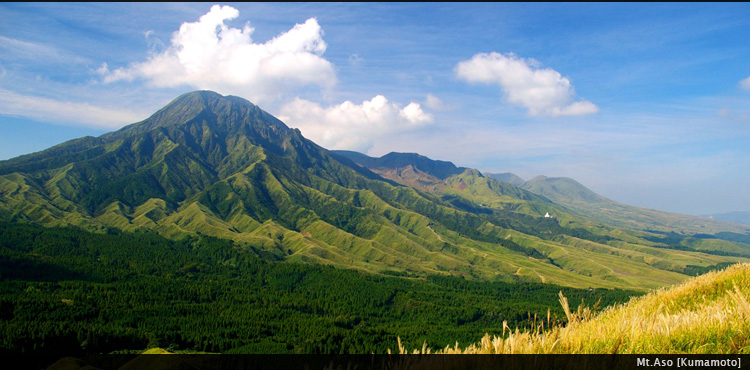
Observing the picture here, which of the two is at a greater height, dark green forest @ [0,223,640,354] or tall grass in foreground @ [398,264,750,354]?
tall grass in foreground @ [398,264,750,354]

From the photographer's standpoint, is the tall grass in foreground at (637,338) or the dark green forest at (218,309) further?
the dark green forest at (218,309)

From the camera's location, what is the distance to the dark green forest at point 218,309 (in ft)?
331

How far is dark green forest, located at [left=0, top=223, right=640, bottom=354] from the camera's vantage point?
100875 millimetres

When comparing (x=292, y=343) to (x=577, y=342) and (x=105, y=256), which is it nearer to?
(x=577, y=342)

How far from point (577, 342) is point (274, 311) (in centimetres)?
14856

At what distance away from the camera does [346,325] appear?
136 metres

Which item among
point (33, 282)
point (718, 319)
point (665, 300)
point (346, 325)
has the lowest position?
point (346, 325)

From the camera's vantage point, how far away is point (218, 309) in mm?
137500

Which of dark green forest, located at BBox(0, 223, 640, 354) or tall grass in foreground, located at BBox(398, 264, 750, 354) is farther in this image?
dark green forest, located at BBox(0, 223, 640, 354)

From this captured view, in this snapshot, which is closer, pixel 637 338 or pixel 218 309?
pixel 637 338

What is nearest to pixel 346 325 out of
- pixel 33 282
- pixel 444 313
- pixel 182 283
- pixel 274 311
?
pixel 274 311

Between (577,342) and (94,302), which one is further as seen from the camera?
(94,302)

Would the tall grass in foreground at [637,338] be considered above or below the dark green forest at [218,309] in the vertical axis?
above

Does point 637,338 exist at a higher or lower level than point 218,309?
higher
